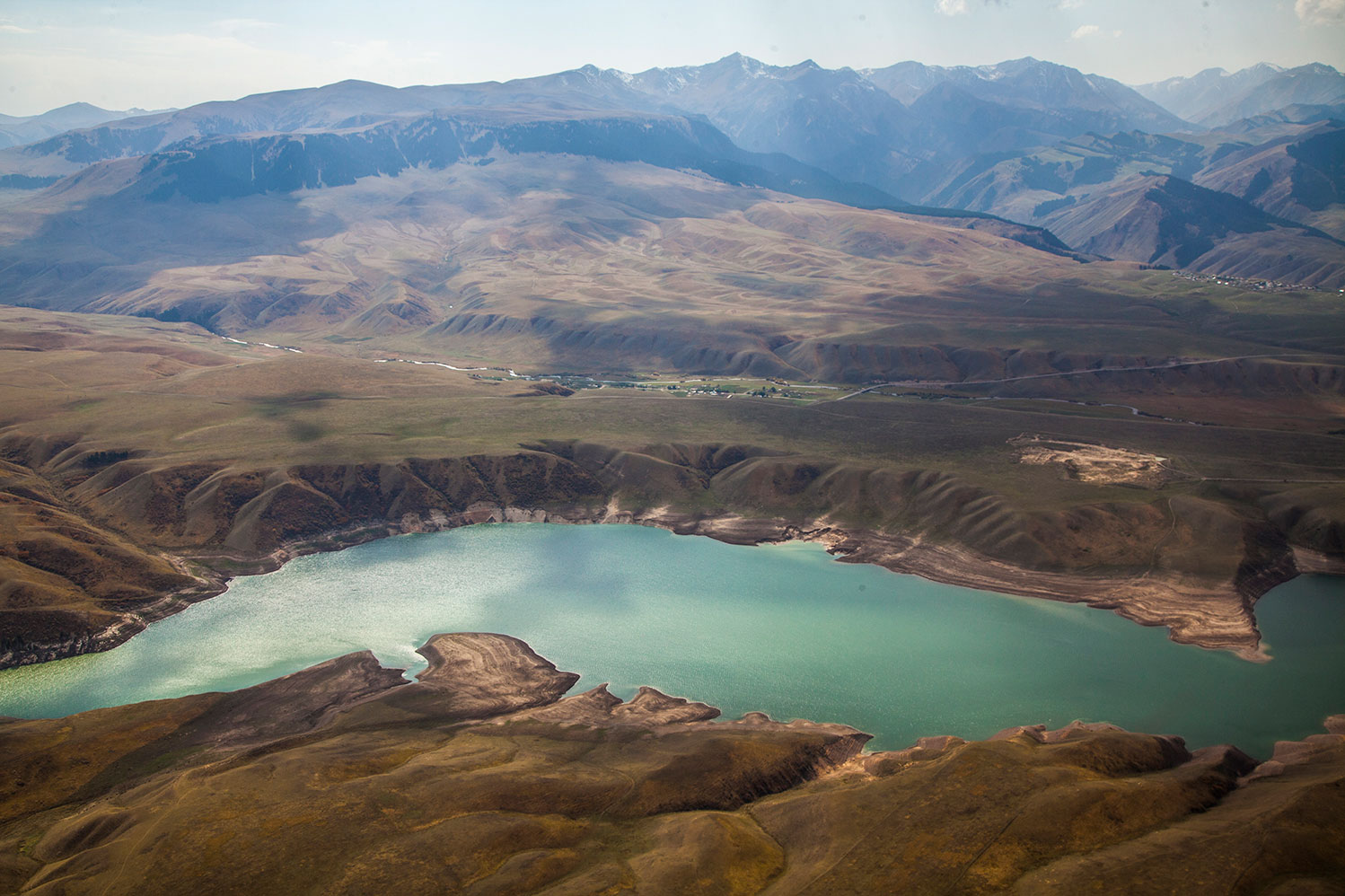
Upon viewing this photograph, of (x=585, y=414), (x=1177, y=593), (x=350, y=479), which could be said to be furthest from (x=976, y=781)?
(x=585, y=414)

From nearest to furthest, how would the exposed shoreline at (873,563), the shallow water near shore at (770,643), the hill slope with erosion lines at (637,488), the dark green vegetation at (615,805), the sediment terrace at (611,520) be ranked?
the dark green vegetation at (615,805) < the shallow water near shore at (770,643) < the exposed shoreline at (873,563) < the sediment terrace at (611,520) < the hill slope with erosion lines at (637,488)

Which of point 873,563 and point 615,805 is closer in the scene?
point 615,805

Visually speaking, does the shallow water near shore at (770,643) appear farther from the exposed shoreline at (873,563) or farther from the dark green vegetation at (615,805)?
the dark green vegetation at (615,805)

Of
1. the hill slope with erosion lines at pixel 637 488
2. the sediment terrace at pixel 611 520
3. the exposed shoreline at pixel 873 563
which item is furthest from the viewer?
the hill slope with erosion lines at pixel 637 488

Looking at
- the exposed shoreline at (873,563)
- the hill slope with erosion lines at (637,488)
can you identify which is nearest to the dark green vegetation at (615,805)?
the exposed shoreline at (873,563)

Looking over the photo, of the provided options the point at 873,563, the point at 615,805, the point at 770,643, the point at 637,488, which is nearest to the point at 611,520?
the point at 637,488

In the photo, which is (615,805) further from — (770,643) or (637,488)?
(637,488)

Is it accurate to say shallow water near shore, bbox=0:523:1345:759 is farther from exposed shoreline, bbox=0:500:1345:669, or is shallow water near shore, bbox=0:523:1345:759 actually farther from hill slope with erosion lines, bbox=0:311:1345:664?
hill slope with erosion lines, bbox=0:311:1345:664

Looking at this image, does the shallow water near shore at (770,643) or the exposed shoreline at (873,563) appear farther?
the exposed shoreline at (873,563)
